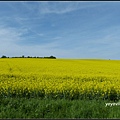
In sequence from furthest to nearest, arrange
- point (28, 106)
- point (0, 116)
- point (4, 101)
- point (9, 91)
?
point (9, 91) → point (4, 101) → point (28, 106) → point (0, 116)

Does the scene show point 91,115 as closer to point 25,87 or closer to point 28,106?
point 28,106

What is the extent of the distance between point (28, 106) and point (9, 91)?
4.16 m

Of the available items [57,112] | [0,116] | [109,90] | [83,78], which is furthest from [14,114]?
[83,78]

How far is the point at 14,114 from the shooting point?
710 cm

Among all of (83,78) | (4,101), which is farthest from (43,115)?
(83,78)

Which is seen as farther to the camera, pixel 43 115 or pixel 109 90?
pixel 109 90

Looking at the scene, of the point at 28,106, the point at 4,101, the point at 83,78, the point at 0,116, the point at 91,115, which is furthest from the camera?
the point at 83,78

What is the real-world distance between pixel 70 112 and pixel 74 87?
492 centimetres

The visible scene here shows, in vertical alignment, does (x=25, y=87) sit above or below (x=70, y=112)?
above

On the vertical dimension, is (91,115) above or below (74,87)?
below

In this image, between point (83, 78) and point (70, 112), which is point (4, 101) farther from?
point (83, 78)

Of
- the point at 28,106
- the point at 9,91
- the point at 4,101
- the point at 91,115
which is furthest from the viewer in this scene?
the point at 9,91

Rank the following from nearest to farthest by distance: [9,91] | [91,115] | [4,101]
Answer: [91,115] → [4,101] → [9,91]

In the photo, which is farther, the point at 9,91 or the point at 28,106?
the point at 9,91
